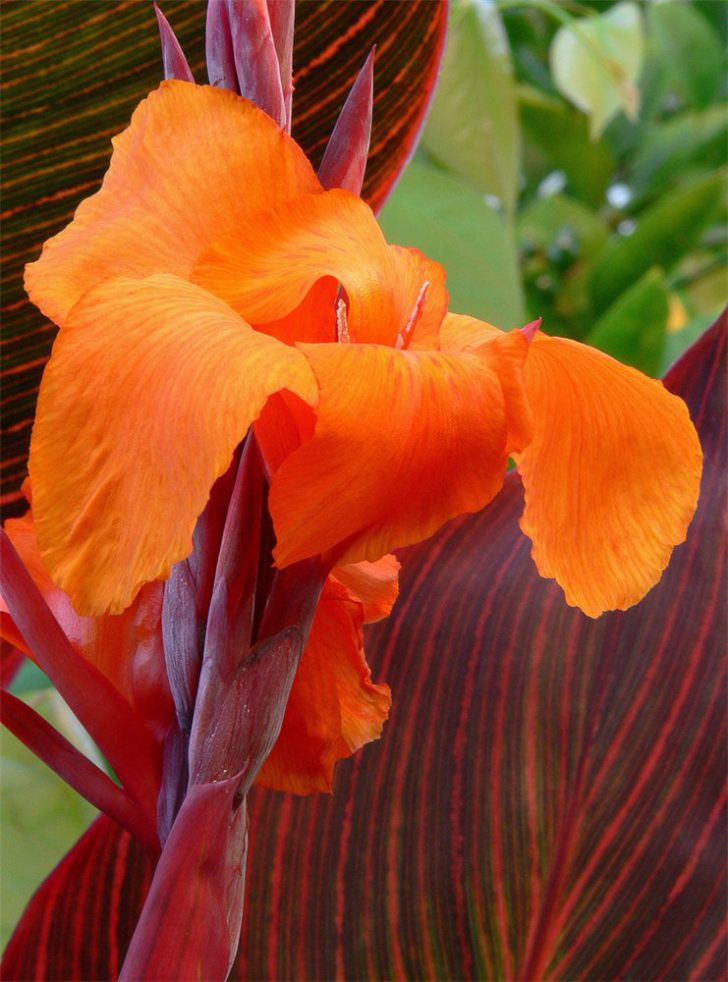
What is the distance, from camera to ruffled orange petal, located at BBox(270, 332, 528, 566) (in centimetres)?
17

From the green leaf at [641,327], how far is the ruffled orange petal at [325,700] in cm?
44

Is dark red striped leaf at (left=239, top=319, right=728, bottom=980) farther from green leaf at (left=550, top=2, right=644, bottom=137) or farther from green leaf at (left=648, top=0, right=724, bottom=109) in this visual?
green leaf at (left=648, top=0, right=724, bottom=109)

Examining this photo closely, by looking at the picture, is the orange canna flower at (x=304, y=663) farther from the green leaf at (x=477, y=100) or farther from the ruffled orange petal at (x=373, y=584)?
the green leaf at (x=477, y=100)

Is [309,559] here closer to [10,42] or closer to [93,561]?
[93,561]

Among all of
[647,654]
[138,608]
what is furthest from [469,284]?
[138,608]

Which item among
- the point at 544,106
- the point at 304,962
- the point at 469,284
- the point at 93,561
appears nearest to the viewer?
the point at 93,561

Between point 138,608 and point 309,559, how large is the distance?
5cm

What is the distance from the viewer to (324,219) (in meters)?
0.19

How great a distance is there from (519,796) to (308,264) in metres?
0.22

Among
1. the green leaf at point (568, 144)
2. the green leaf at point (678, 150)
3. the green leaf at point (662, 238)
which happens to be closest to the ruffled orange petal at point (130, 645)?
the green leaf at point (662, 238)

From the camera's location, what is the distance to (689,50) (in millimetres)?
910

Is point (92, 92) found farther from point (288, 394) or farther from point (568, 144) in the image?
point (568, 144)

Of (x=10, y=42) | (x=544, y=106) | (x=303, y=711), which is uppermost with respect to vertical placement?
(x=10, y=42)

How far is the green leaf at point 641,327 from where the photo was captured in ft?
2.04
